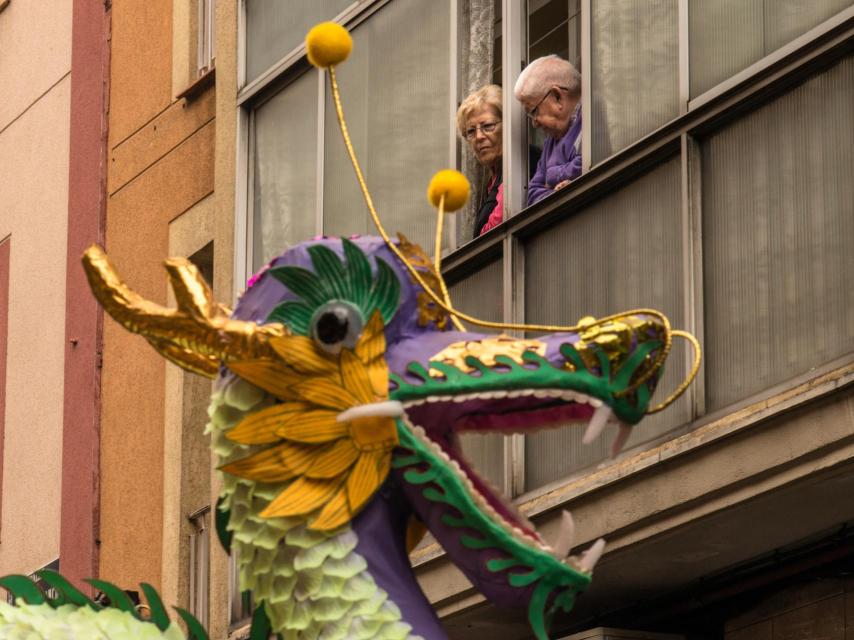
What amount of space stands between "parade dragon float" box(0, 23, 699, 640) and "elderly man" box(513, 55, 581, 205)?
430 centimetres

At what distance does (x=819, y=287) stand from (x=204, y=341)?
3.56m

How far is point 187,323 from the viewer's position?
5.96 m

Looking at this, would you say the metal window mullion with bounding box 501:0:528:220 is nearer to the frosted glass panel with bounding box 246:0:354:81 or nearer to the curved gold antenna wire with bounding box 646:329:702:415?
the frosted glass panel with bounding box 246:0:354:81

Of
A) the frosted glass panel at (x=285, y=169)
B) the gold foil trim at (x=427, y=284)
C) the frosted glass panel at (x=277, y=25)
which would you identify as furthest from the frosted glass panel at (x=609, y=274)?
the gold foil trim at (x=427, y=284)

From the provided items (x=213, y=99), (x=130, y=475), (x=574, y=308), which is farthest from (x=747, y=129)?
(x=130, y=475)

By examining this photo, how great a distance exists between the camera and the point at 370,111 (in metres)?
12.0

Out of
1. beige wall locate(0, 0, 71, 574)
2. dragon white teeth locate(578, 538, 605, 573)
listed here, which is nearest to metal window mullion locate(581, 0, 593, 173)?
dragon white teeth locate(578, 538, 605, 573)

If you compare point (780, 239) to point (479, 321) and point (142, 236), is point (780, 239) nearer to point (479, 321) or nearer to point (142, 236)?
point (479, 321)

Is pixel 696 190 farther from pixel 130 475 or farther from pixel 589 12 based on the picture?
pixel 130 475

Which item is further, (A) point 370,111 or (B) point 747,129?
(A) point 370,111

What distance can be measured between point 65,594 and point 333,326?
2.98 ft

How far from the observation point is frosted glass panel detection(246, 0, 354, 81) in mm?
12703

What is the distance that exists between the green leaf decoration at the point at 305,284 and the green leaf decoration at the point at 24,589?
93 centimetres

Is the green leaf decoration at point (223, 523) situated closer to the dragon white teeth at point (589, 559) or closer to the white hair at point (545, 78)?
the dragon white teeth at point (589, 559)
